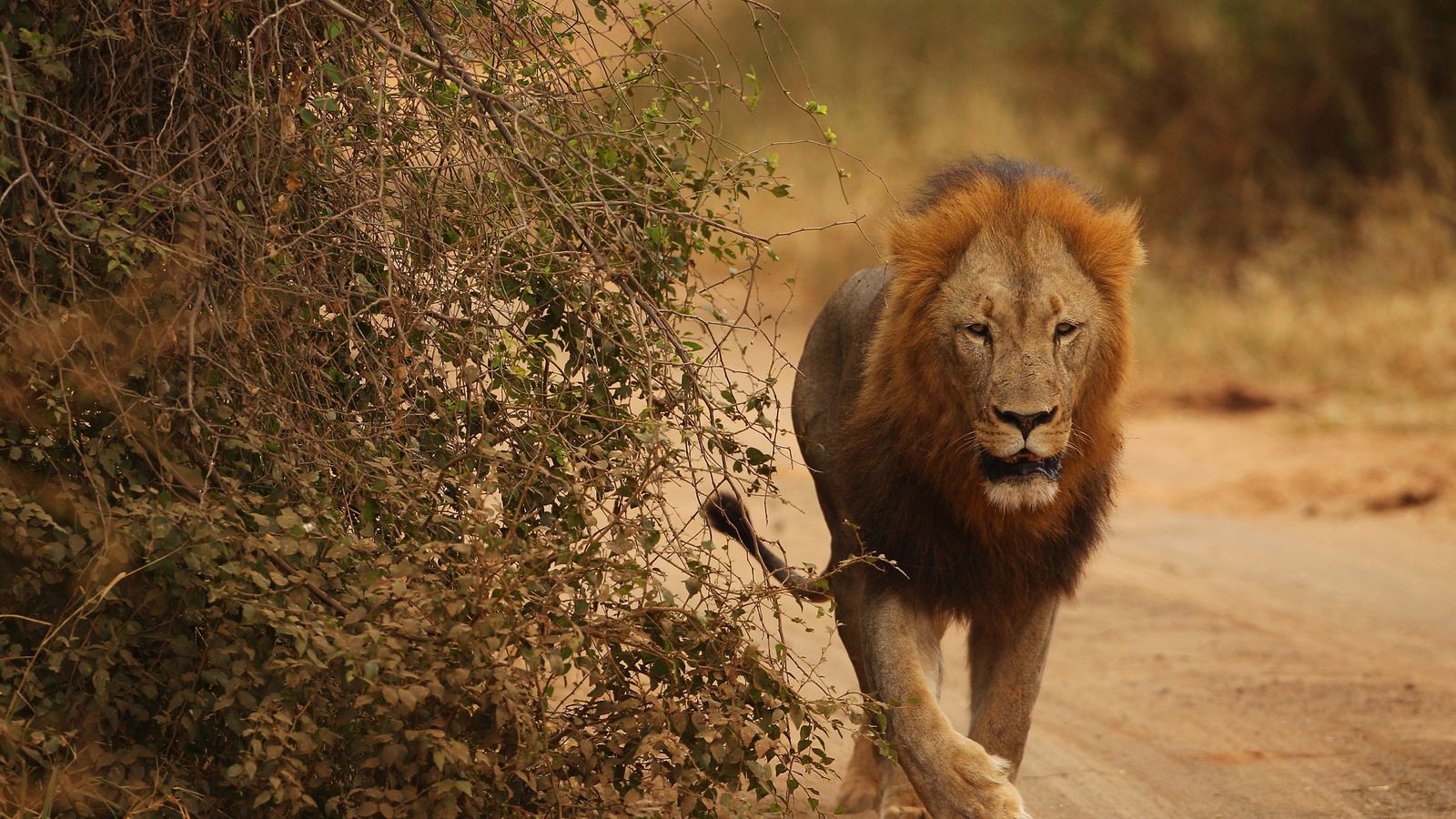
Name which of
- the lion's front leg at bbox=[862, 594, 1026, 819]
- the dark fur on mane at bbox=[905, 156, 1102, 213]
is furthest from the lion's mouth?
the dark fur on mane at bbox=[905, 156, 1102, 213]

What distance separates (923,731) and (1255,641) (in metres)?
3.09

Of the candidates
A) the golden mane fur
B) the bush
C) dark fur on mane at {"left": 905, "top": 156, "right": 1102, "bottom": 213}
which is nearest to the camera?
the bush

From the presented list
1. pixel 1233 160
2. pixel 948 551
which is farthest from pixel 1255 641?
pixel 1233 160

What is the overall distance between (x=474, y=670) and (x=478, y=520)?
0.26m

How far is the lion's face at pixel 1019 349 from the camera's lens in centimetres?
353

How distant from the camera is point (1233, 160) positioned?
533 inches

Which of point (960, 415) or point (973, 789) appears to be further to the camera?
point (960, 415)

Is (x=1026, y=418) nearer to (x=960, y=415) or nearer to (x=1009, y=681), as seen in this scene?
(x=960, y=415)

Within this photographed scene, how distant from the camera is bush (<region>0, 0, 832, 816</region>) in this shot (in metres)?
2.84

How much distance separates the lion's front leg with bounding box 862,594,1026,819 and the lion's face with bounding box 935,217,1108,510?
397mm

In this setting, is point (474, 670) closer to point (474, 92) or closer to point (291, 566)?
point (291, 566)

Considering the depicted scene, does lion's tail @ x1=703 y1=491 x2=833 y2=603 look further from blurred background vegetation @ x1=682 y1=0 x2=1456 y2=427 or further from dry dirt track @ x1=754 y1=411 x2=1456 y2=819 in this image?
blurred background vegetation @ x1=682 y1=0 x2=1456 y2=427

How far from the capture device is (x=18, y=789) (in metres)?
2.79

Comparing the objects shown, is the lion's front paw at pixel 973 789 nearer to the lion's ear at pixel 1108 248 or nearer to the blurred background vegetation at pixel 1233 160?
the lion's ear at pixel 1108 248
